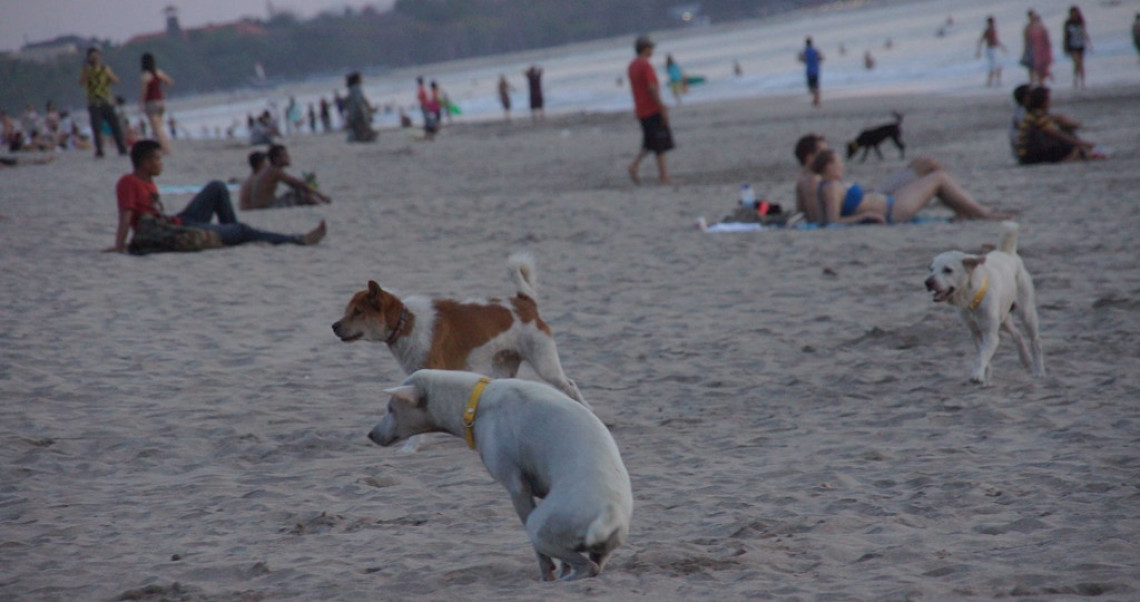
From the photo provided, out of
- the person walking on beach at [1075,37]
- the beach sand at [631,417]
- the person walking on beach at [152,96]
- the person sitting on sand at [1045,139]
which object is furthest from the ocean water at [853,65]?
the beach sand at [631,417]

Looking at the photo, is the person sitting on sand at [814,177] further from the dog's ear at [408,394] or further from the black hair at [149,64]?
the black hair at [149,64]

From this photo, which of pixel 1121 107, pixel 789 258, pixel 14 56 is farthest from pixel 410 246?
pixel 14 56

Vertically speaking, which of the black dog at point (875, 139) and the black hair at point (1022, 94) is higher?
the black hair at point (1022, 94)

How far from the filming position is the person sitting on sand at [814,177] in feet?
36.6

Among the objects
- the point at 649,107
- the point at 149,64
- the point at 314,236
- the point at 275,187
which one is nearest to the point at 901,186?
the point at 649,107

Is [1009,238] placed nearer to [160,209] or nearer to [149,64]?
[160,209]

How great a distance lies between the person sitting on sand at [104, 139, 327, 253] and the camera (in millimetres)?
10219

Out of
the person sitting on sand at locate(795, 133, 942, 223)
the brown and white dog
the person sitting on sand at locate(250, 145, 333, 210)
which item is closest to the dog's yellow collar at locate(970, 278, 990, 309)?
the brown and white dog

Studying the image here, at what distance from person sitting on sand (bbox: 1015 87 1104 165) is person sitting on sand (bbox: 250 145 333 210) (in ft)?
30.0

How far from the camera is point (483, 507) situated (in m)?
4.60

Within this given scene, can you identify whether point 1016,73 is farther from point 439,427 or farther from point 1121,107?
point 439,427

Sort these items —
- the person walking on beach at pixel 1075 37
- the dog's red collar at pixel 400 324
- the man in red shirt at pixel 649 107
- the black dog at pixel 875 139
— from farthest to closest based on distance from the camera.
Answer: the person walking on beach at pixel 1075 37 < the black dog at pixel 875 139 < the man in red shirt at pixel 649 107 < the dog's red collar at pixel 400 324

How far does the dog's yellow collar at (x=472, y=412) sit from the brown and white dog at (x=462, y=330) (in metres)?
1.54

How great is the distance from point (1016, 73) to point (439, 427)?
40083 mm
